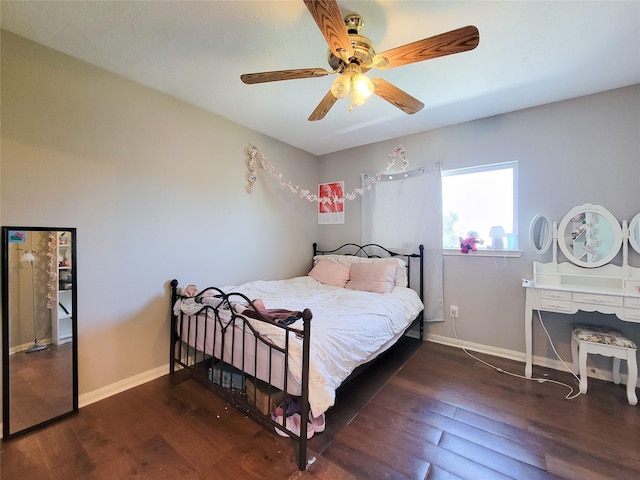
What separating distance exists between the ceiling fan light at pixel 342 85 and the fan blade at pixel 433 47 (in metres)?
0.17

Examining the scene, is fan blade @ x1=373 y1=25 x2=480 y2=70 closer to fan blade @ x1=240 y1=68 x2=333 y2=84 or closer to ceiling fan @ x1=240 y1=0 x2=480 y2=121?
ceiling fan @ x1=240 y1=0 x2=480 y2=121

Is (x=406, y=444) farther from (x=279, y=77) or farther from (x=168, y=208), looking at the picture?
(x=168, y=208)

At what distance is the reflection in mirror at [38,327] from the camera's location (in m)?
1.66

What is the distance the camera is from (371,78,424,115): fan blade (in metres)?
1.66

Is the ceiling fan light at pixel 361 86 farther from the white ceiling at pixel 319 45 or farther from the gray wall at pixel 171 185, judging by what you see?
the gray wall at pixel 171 185

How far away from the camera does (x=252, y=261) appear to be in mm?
3160

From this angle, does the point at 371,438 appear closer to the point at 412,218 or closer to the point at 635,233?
the point at 412,218

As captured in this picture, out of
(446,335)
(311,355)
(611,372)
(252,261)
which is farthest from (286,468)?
(611,372)

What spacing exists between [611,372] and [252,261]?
Result: 3.45 meters

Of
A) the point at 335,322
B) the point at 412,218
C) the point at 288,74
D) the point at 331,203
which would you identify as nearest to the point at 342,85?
the point at 288,74

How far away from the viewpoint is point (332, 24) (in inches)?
46.5

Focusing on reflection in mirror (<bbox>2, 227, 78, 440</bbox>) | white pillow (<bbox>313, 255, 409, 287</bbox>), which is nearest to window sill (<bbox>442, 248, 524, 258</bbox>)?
white pillow (<bbox>313, 255, 409, 287</bbox>)

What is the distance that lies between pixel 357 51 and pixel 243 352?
1891 mm

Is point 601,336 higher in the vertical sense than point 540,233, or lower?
lower
